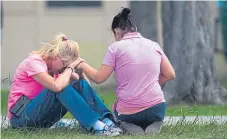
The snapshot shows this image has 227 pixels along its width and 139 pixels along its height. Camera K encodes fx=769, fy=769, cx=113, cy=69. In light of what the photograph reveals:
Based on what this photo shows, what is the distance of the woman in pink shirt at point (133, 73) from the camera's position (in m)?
6.37

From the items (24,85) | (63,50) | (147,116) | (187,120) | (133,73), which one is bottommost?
(187,120)

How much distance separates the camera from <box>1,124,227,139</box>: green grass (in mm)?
6219

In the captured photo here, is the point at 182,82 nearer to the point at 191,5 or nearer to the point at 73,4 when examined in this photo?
the point at 191,5

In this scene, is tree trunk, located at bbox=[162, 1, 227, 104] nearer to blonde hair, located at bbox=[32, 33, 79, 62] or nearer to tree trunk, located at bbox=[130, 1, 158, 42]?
tree trunk, located at bbox=[130, 1, 158, 42]

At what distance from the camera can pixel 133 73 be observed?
6.36 m

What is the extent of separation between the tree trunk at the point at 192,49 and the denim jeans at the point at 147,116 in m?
3.43

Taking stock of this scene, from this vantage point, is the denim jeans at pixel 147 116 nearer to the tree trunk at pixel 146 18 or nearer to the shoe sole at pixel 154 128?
the shoe sole at pixel 154 128

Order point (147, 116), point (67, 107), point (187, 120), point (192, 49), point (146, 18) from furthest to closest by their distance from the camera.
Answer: point (146, 18) < point (192, 49) < point (187, 120) < point (147, 116) < point (67, 107)

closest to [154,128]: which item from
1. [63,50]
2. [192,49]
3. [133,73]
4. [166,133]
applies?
[166,133]

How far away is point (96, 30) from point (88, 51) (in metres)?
0.45

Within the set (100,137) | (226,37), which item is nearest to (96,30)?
(226,37)

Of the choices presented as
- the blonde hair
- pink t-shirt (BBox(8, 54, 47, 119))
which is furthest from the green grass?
the blonde hair

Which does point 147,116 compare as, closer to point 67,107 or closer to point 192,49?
point 67,107

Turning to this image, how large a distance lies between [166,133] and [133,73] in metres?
0.60
